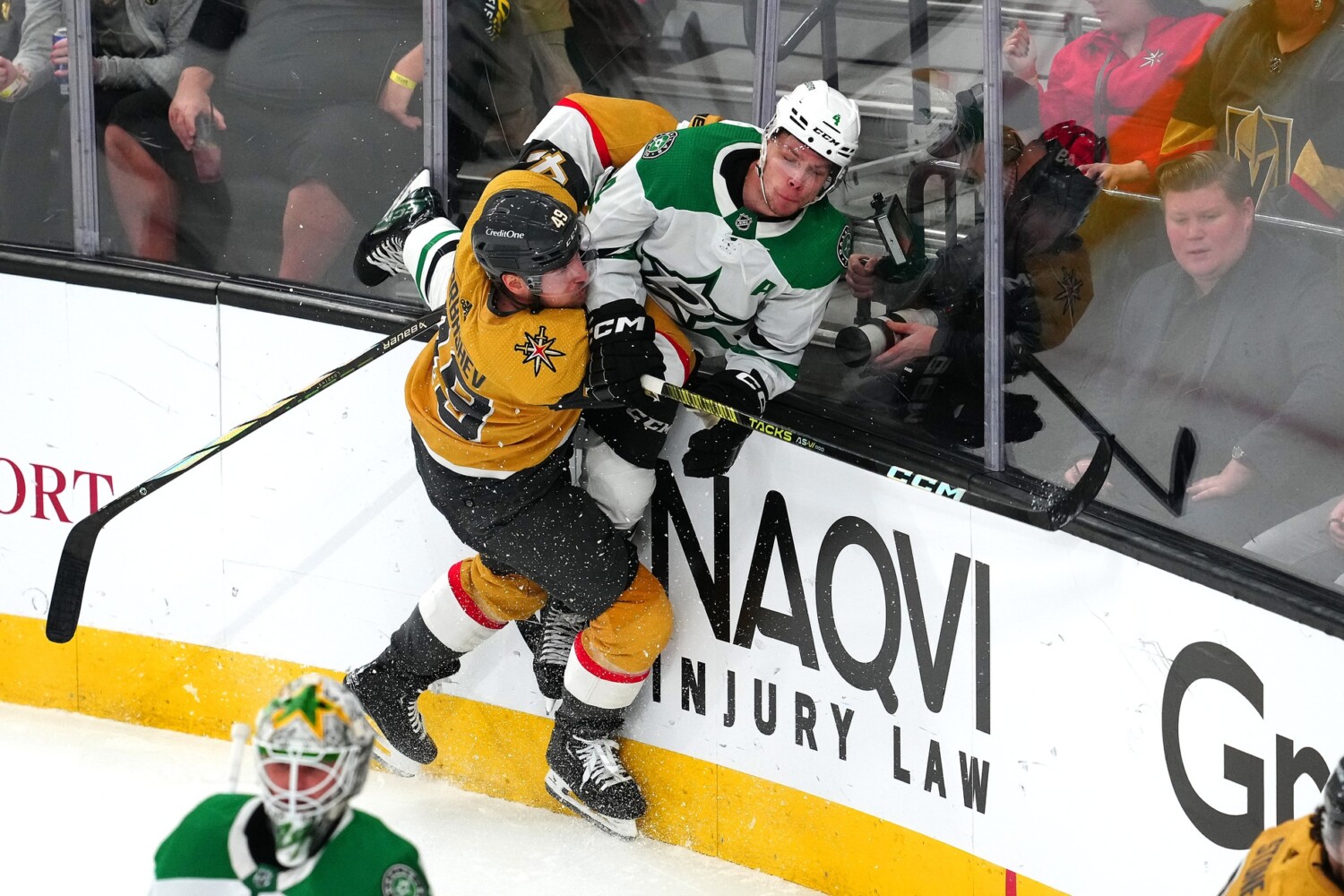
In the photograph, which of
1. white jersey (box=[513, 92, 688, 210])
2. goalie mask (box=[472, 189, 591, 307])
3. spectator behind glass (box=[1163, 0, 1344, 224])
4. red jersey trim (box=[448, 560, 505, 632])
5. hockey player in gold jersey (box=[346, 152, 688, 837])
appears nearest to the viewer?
spectator behind glass (box=[1163, 0, 1344, 224])

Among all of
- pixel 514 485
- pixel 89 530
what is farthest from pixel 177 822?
pixel 514 485

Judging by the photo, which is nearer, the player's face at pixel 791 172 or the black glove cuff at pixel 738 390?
the player's face at pixel 791 172

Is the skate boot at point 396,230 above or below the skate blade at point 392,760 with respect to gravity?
above

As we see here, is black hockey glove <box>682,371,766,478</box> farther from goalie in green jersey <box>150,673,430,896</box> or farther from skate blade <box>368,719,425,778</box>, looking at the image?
goalie in green jersey <box>150,673,430,896</box>

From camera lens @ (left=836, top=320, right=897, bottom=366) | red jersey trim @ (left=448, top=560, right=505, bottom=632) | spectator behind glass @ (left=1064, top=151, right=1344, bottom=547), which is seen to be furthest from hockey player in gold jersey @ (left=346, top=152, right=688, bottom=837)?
spectator behind glass @ (left=1064, top=151, right=1344, bottom=547)

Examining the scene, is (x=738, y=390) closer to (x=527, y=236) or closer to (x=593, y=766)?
(x=527, y=236)

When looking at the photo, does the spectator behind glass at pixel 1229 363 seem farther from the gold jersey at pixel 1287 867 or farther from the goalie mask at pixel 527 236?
the goalie mask at pixel 527 236

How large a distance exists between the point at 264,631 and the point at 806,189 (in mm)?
1733

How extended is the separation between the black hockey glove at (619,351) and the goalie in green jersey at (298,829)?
1.12 metres

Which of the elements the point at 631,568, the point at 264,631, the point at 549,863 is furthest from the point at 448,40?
the point at 549,863

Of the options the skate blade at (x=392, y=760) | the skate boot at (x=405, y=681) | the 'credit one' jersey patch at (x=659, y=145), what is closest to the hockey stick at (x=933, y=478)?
the 'credit one' jersey patch at (x=659, y=145)

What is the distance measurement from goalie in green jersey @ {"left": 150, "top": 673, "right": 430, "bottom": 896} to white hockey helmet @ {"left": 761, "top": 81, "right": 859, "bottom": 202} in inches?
51.8

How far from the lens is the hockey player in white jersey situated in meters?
2.60

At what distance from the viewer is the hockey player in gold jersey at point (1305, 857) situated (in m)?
1.49
